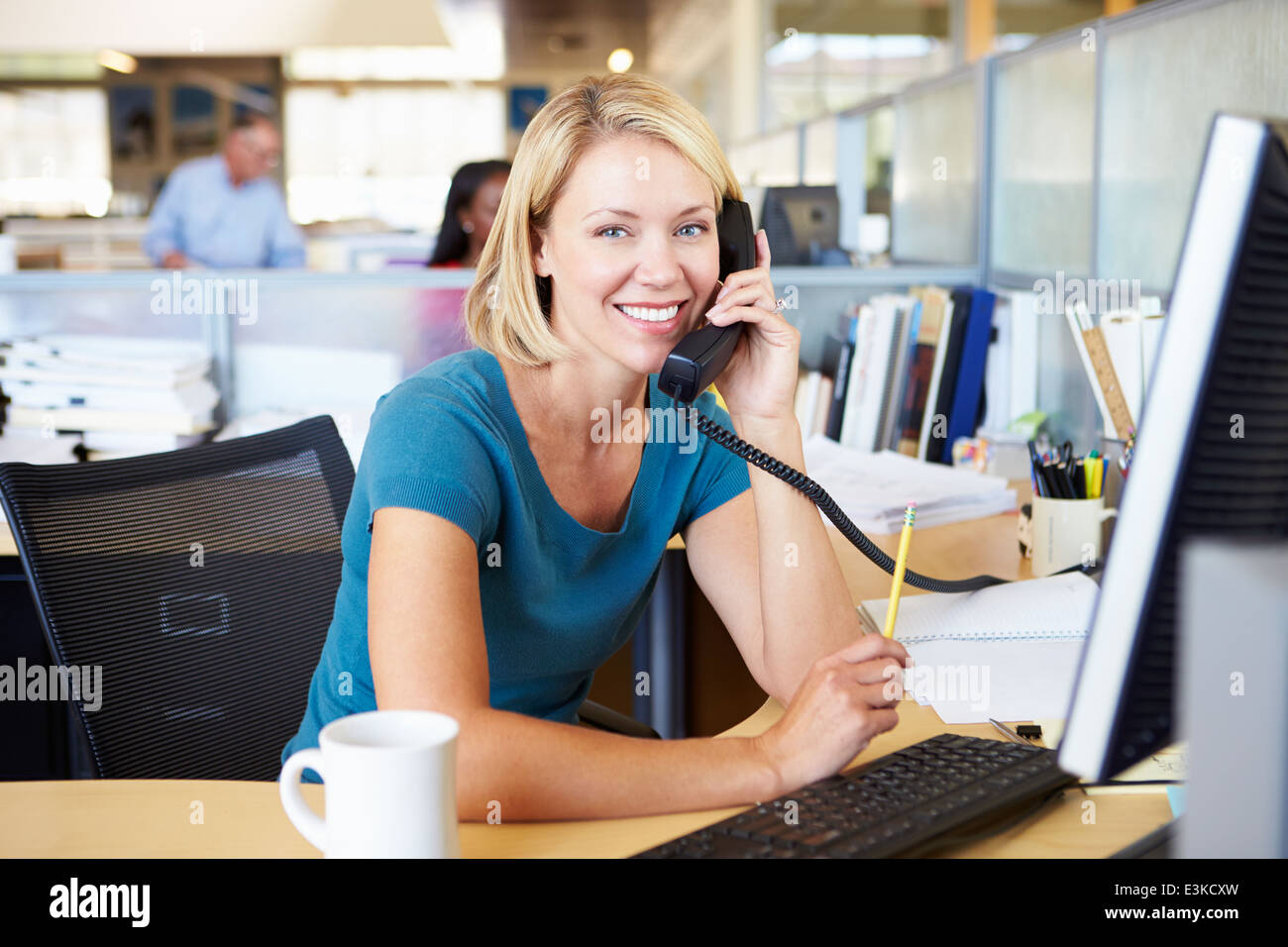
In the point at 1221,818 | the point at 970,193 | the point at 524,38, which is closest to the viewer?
the point at 1221,818

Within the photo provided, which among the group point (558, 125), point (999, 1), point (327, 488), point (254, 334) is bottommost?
point (327, 488)

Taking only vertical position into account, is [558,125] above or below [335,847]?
above

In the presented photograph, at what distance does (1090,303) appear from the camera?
192 cm

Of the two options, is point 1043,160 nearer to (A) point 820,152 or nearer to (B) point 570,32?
(A) point 820,152

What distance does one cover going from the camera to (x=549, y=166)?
1.15 m

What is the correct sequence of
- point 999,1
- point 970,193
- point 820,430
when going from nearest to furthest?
point 820,430, point 970,193, point 999,1

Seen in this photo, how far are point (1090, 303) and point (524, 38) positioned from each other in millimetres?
10336

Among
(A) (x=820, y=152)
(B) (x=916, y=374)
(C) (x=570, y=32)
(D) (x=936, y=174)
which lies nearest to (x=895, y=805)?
(B) (x=916, y=374)

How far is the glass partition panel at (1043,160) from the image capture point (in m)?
2.01

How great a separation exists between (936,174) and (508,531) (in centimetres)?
205

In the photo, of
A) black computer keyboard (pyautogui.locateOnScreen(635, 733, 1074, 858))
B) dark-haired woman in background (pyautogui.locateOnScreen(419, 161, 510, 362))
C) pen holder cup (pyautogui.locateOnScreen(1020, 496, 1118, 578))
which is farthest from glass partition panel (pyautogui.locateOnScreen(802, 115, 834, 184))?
black computer keyboard (pyautogui.locateOnScreen(635, 733, 1074, 858))

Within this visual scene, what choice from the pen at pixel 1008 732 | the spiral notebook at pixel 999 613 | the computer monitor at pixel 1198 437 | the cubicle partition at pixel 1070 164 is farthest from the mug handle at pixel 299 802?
the cubicle partition at pixel 1070 164
